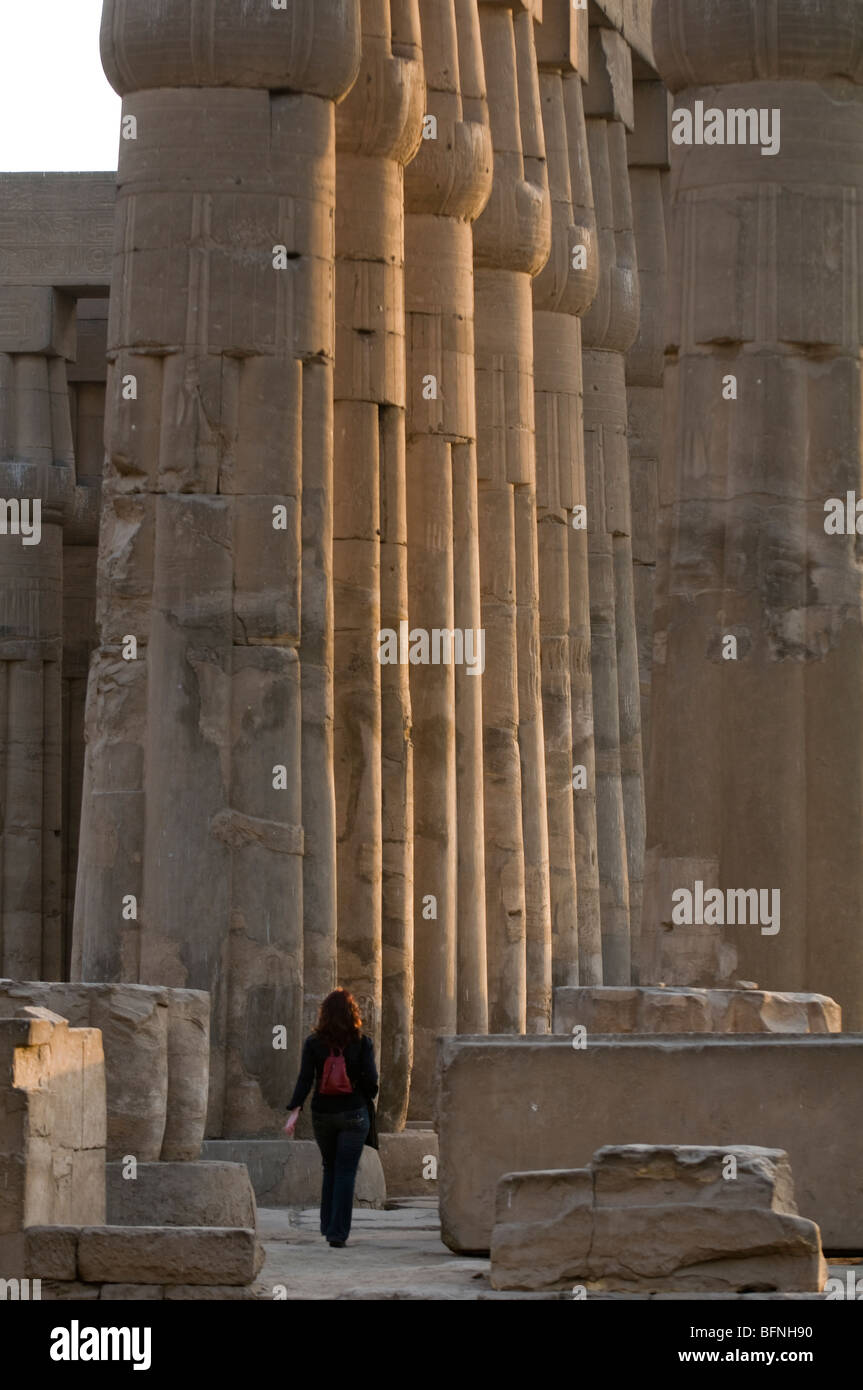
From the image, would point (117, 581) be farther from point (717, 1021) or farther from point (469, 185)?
point (469, 185)

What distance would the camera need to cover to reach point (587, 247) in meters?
30.0

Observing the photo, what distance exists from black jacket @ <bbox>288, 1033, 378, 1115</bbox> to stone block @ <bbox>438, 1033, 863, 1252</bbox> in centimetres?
142

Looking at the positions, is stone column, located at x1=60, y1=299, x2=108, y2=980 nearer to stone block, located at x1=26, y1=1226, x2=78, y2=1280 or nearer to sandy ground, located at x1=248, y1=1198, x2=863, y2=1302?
sandy ground, located at x1=248, y1=1198, x2=863, y2=1302

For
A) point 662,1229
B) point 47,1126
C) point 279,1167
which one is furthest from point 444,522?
point 662,1229

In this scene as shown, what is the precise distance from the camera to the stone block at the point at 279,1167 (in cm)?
1769

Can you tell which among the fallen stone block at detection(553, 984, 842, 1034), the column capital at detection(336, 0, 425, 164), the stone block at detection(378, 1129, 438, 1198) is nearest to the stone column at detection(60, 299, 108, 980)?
the column capital at detection(336, 0, 425, 164)

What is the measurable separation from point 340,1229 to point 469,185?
11513mm

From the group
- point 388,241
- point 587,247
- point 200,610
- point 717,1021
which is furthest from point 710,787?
point 587,247

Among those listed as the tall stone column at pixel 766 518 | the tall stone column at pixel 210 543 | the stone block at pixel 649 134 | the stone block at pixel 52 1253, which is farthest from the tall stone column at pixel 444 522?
the stone block at pixel 649 134

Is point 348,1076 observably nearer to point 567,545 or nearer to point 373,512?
point 373,512

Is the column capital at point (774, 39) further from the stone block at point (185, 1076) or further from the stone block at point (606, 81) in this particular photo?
the stone block at point (606, 81)

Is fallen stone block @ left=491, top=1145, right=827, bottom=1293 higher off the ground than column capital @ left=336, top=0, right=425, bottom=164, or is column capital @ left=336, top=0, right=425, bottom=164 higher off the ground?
column capital @ left=336, top=0, right=425, bottom=164

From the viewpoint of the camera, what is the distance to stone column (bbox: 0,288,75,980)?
31219 millimetres

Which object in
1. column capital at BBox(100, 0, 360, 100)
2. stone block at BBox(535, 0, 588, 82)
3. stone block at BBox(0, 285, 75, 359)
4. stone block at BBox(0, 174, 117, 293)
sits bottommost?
column capital at BBox(100, 0, 360, 100)
